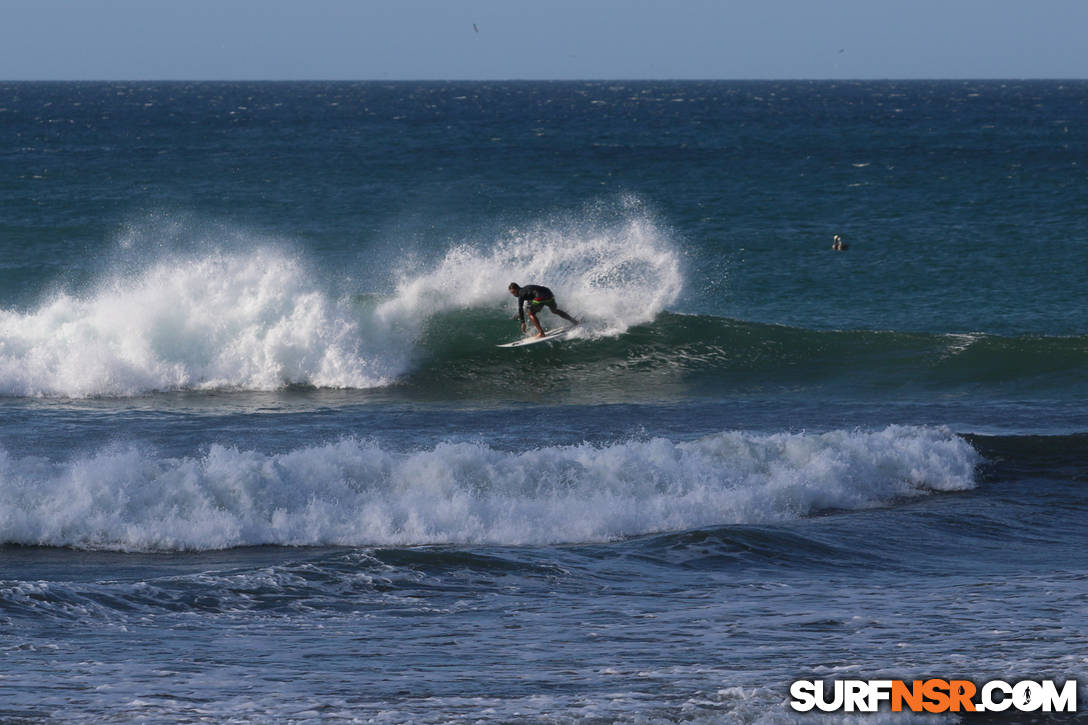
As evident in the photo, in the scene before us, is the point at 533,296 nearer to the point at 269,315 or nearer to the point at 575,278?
the point at 575,278

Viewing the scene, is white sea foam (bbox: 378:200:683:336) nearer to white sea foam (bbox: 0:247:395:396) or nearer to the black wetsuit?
the black wetsuit

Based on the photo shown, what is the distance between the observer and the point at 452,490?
45.7 feet

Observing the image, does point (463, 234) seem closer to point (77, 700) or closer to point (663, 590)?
point (663, 590)

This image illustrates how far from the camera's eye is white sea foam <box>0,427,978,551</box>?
501 inches

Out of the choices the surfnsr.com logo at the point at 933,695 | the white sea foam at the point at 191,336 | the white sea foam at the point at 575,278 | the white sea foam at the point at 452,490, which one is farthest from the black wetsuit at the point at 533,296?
the surfnsr.com logo at the point at 933,695

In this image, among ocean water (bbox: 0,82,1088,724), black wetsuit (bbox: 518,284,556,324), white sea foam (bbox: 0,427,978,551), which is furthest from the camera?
black wetsuit (bbox: 518,284,556,324)

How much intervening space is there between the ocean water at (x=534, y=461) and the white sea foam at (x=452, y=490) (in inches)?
1.8

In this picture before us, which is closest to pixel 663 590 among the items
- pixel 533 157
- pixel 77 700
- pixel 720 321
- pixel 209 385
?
pixel 77 700

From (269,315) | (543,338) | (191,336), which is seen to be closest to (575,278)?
(543,338)

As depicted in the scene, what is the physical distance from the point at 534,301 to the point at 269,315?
15.9 feet

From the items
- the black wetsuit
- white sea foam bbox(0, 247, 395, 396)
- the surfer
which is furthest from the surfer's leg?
white sea foam bbox(0, 247, 395, 396)

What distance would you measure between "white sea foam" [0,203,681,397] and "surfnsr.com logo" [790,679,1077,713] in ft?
48.0

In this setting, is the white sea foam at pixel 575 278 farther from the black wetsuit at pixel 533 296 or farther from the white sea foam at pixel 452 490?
the white sea foam at pixel 452 490

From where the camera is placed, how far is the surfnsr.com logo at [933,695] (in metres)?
7.86
